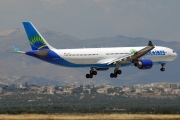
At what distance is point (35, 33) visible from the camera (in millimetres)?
106875

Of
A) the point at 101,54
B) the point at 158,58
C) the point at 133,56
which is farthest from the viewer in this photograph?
the point at 158,58

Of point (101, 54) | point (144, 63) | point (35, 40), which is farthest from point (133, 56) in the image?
point (35, 40)

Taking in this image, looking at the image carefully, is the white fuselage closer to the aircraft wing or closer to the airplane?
the airplane

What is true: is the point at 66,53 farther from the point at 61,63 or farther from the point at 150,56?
the point at 150,56

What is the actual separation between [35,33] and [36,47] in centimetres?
287

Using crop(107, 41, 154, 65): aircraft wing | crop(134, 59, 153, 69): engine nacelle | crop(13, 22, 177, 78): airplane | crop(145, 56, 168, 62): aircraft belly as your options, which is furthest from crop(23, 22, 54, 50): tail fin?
crop(145, 56, 168, 62): aircraft belly

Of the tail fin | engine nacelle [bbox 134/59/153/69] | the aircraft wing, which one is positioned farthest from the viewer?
the tail fin

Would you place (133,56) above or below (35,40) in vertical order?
below

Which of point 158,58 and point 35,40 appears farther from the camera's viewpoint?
point 158,58

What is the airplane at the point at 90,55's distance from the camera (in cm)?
10456

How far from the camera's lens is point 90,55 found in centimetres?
10669

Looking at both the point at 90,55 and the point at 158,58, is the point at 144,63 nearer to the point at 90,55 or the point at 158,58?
the point at 158,58

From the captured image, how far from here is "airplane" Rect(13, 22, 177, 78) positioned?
343 feet

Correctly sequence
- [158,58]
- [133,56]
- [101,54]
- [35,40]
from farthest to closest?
[158,58]
[101,54]
[35,40]
[133,56]
